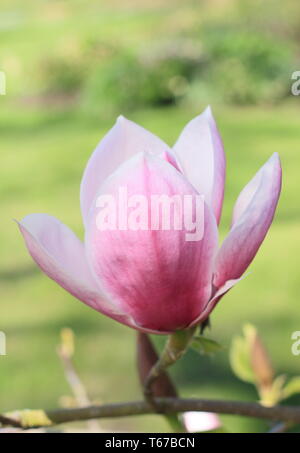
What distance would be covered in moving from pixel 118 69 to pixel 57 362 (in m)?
2.68

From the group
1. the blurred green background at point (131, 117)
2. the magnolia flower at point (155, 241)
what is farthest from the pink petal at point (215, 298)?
the blurred green background at point (131, 117)

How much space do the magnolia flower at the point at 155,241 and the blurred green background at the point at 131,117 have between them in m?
1.01

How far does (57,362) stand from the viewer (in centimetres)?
189

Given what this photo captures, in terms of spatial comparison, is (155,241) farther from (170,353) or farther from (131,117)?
(131,117)

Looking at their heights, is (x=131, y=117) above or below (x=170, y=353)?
above

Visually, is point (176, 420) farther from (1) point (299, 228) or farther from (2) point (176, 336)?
(1) point (299, 228)

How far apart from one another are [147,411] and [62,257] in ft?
0.21

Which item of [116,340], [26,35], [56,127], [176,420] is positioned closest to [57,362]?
[116,340]

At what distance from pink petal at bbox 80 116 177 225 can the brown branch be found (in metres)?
0.07

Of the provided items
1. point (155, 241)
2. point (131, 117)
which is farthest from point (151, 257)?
point (131, 117)

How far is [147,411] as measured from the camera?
0.88 feet

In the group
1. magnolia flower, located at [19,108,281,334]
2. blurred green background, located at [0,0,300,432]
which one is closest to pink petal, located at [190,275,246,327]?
magnolia flower, located at [19,108,281,334]

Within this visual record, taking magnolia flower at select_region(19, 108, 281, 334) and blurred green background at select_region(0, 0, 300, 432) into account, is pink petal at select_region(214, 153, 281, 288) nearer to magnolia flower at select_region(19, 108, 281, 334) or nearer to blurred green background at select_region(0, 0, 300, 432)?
magnolia flower at select_region(19, 108, 281, 334)

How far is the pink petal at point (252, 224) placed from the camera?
24cm
